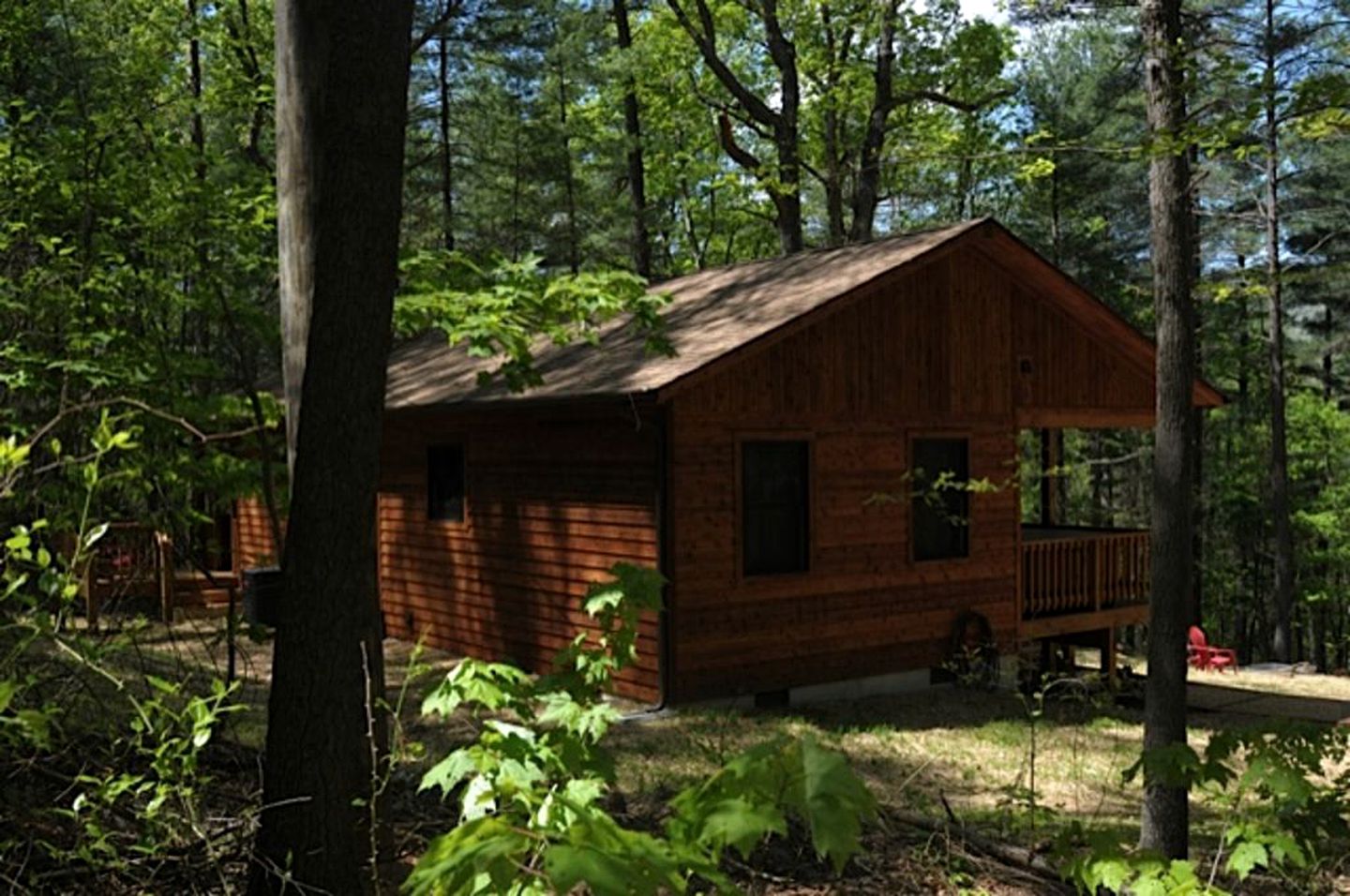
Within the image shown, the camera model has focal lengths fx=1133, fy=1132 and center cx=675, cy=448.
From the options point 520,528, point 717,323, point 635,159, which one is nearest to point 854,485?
point 717,323

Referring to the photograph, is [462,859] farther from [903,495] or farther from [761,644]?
[903,495]

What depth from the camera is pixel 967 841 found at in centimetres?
584

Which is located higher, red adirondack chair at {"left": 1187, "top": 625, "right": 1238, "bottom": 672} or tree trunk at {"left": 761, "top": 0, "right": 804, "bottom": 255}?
tree trunk at {"left": 761, "top": 0, "right": 804, "bottom": 255}

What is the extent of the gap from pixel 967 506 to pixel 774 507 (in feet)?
10.1

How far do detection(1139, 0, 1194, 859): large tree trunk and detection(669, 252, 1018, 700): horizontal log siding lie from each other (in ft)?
15.8

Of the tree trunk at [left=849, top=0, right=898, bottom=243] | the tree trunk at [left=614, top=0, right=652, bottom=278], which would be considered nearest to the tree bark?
the tree trunk at [left=849, top=0, right=898, bottom=243]

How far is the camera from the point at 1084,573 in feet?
52.0

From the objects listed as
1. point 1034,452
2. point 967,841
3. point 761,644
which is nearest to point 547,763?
point 967,841

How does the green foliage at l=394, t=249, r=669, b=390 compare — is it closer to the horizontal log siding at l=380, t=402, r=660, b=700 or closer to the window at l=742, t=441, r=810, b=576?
the horizontal log siding at l=380, t=402, r=660, b=700

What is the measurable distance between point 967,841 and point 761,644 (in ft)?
20.6

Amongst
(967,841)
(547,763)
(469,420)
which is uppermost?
(469,420)

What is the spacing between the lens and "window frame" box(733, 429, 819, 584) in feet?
38.9

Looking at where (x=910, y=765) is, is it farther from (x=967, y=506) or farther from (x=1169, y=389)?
(x=967, y=506)

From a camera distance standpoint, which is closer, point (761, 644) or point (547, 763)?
point (547, 763)
